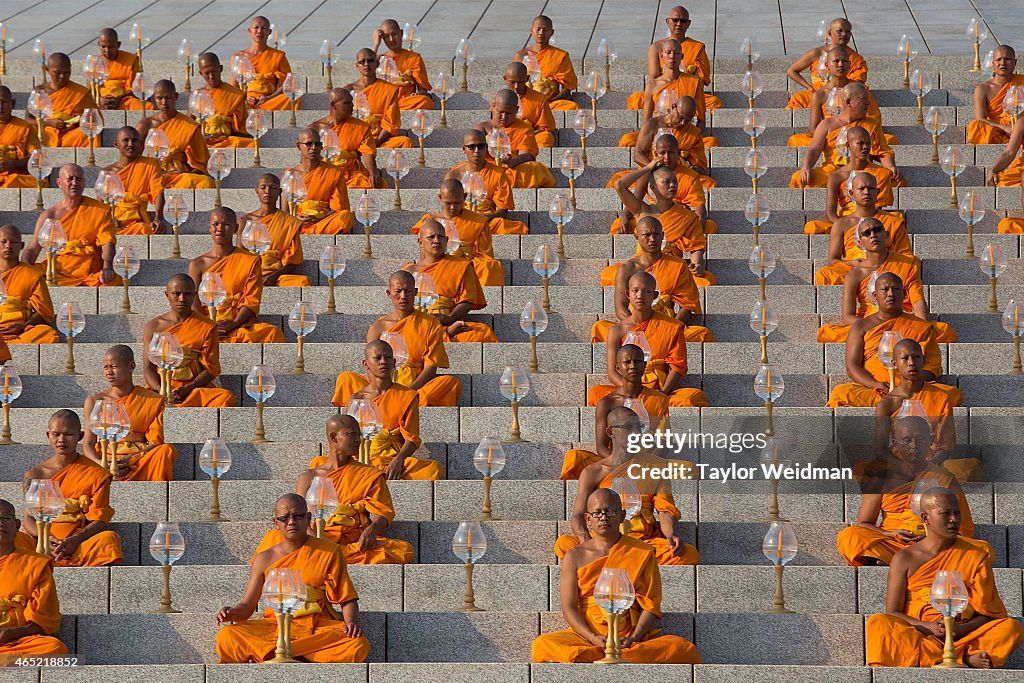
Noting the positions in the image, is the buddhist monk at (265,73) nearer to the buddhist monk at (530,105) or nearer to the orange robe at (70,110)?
the orange robe at (70,110)

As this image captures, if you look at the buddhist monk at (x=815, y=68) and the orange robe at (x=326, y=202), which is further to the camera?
the buddhist monk at (x=815, y=68)

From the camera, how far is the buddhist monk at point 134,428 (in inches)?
408

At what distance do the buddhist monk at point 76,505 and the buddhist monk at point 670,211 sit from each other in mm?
4166

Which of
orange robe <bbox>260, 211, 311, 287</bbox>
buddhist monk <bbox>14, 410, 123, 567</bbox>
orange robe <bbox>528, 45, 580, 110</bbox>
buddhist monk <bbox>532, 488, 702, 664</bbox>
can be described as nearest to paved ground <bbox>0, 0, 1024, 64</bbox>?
orange robe <bbox>528, 45, 580, 110</bbox>

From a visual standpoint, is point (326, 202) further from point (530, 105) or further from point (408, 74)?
point (408, 74)

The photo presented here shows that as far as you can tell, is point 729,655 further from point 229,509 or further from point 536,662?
point 229,509

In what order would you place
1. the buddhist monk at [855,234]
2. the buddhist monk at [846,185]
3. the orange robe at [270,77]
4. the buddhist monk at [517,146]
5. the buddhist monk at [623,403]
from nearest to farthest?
the buddhist monk at [623,403] → the buddhist monk at [855,234] → the buddhist monk at [846,185] → the buddhist monk at [517,146] → the orange robe at [270,77]

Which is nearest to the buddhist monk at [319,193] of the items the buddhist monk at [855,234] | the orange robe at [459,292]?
the orange robe at [459,292]

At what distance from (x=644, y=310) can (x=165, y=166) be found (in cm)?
467

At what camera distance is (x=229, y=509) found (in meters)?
10.1

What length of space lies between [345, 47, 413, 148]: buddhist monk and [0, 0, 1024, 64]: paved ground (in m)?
2.53

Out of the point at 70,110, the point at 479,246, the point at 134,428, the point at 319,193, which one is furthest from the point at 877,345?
the point at 70,110

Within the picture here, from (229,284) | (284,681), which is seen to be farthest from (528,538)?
(229,284)

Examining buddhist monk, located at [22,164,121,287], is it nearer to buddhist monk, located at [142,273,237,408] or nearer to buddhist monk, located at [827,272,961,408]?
buddhist monk, located at [142,273,237,408]
